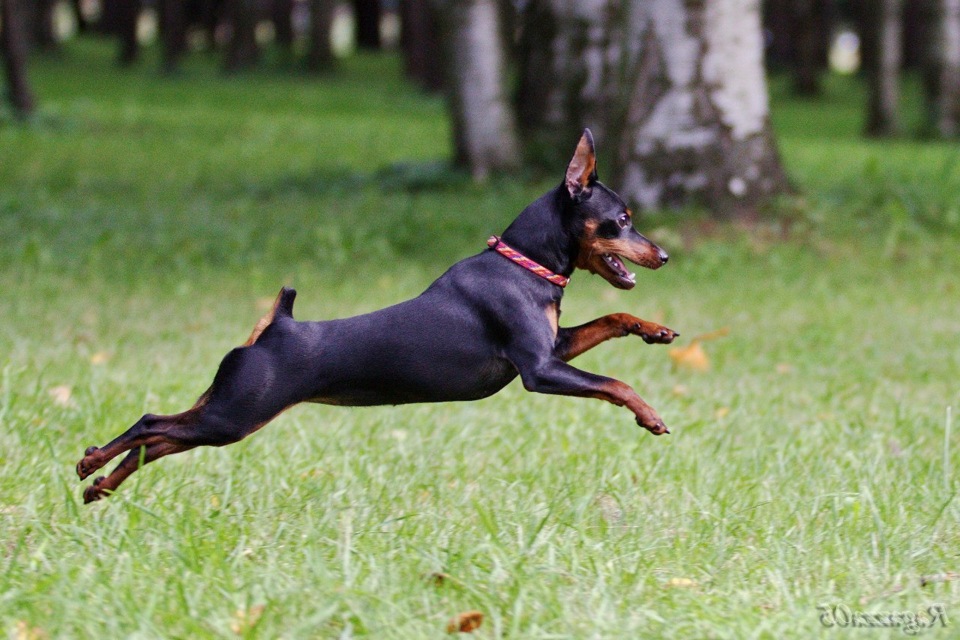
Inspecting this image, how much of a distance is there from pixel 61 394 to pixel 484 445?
1799mm

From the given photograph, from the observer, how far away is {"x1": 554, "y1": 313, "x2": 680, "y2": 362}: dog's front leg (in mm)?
3859

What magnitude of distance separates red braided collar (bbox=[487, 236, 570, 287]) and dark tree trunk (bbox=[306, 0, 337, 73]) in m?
31.3

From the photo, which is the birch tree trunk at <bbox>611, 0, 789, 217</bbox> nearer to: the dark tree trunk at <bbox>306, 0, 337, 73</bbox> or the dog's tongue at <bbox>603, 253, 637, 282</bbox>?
the dog's tongue at <bbox>603, 253, 637, 282</bbox>

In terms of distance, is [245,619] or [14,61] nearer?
[245,619]

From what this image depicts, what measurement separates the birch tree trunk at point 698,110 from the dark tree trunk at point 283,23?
30.6m

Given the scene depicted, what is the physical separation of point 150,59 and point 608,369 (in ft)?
111

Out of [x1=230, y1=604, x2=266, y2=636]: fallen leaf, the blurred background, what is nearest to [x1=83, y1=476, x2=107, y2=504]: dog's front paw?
[x1=230, y1=604, x2=266, y2=636]: fallen leaf

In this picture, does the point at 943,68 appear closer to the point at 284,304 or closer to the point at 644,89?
the point at 644,89

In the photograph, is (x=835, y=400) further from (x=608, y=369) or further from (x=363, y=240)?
(x=363, y=240)

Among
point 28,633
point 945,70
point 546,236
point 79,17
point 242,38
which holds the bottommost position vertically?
point 79,17

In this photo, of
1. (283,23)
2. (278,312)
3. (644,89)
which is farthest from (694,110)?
(283,23)

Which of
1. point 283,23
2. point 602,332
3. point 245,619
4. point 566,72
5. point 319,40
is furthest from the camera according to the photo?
point 283,23

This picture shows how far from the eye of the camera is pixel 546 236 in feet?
12.4

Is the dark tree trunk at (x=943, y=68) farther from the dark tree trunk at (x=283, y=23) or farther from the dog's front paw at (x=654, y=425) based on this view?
the dark tree trunk at (x=283, y=23)
